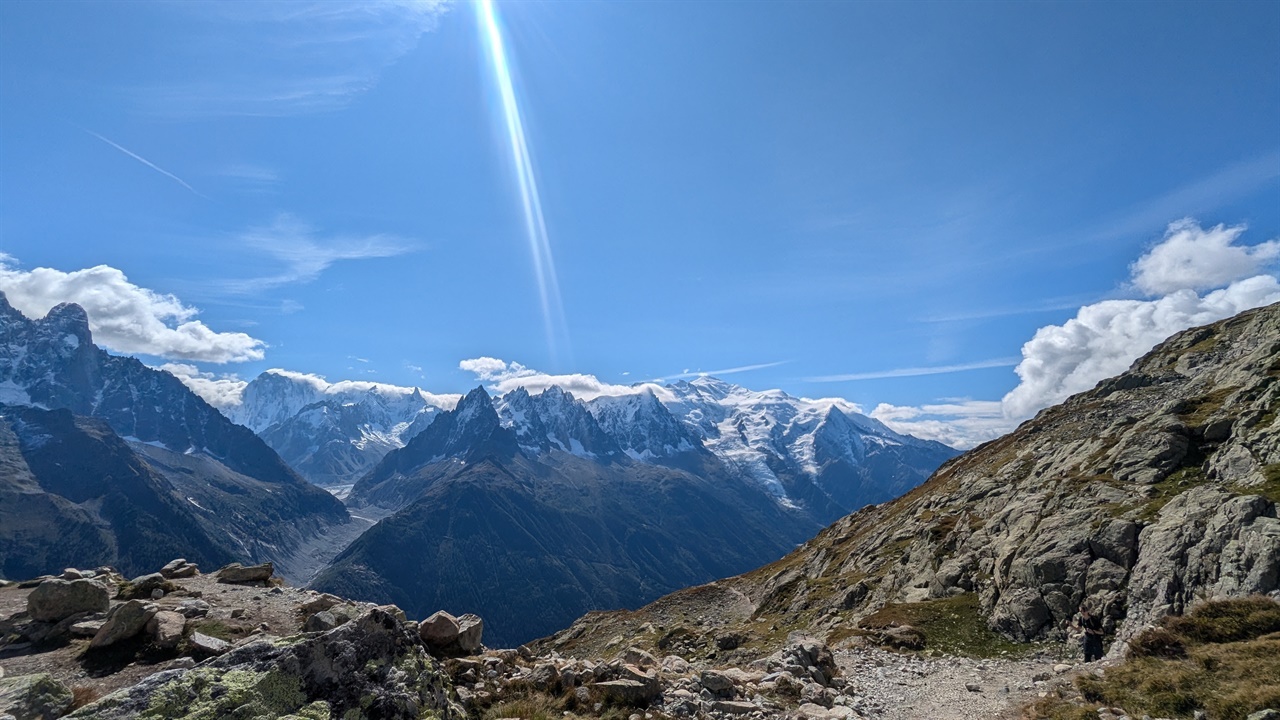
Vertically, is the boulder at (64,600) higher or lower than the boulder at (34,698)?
higher

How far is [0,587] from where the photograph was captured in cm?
2739

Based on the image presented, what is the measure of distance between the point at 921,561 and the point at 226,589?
5971 cm

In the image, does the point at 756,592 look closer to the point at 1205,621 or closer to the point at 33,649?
the point at 1205,621

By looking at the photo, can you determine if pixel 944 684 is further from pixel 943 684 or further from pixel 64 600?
pixel 64 600

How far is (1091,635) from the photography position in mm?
31000

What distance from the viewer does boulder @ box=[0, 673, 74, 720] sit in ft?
36.2

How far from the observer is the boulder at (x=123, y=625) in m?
15.9

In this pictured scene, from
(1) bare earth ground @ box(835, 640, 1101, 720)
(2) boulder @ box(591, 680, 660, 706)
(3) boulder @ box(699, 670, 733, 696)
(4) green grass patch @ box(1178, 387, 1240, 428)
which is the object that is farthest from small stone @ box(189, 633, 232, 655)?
(4) green grass patch @ box(1178, 387, 1240, 428)

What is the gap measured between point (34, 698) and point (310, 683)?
573 cm

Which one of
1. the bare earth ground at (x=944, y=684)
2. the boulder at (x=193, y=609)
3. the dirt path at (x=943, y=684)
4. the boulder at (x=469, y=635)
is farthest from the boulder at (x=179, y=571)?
the bare earth ground at (x=944, y=684)

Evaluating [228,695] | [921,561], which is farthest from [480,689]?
[921,561]

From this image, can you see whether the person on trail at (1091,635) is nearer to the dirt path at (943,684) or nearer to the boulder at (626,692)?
the dirt path at (943,684)

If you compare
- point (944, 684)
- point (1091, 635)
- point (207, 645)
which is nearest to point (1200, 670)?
point (944, 684)

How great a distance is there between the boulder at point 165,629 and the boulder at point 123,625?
25 cm
